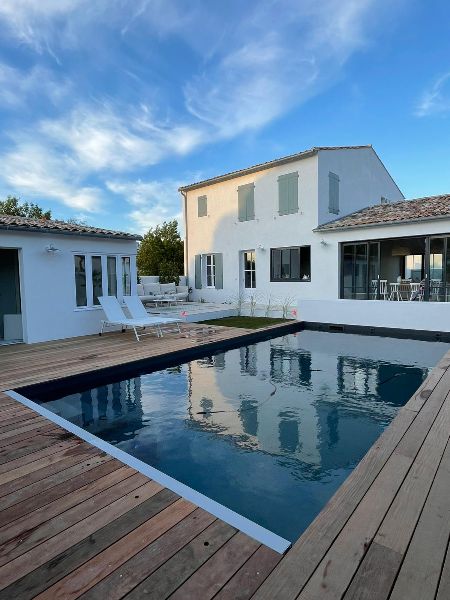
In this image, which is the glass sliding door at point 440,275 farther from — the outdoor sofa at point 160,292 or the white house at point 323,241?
the outdoor sofa at point 160,292

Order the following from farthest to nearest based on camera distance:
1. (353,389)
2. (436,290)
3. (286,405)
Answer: (436,290) < (353,389) < (286,405)

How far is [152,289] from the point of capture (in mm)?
17266

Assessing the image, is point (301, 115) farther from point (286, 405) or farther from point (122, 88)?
point (286, 405)

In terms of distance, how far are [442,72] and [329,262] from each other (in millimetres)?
7669

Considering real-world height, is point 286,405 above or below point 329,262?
below

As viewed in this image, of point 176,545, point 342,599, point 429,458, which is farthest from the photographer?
point 429,458

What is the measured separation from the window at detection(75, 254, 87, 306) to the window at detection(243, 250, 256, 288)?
8.65 m

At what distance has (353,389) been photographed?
20.8 ft

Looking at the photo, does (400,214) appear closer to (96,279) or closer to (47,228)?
(96,279)

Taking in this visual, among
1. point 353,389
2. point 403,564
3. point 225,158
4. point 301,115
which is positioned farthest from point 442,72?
point 403,564

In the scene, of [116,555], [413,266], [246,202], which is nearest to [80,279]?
[116,555]

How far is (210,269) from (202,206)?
307 cm

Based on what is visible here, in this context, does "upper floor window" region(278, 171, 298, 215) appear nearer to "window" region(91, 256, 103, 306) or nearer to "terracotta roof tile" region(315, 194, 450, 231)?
"terracotta roof tile" region(315, 194, 450, 231)

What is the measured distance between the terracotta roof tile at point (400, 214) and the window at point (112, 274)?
297 inches
